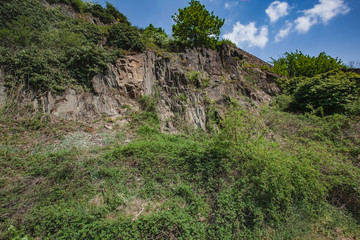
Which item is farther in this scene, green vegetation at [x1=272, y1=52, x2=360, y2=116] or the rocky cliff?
green vegetation at [x1=272, y1=52, x2=360, y2=116]

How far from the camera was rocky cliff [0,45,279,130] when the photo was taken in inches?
344

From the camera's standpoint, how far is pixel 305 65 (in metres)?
19.4

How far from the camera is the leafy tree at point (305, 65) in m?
18.5

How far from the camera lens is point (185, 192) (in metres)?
4.46

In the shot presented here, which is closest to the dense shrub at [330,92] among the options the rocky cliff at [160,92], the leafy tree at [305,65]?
the rocky cliff at [160,92]

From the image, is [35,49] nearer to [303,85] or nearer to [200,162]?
[200,162]

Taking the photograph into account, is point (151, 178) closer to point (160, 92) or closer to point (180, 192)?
point (180, 192)

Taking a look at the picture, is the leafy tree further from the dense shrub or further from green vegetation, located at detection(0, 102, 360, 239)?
green vegetation, located at detection(0, 102, 360, 239)

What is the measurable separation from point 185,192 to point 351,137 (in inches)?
423

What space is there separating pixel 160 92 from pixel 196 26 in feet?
39.2

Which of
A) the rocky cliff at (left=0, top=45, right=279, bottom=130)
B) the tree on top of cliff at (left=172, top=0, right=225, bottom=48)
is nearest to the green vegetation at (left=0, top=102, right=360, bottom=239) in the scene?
the rocky cliff at (left=0, top=45, right=279, bottom=130)

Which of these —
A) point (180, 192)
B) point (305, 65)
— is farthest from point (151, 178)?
point (305, 65)

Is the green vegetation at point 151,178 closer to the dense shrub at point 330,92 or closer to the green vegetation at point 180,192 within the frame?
the green vegetation at point 180,192

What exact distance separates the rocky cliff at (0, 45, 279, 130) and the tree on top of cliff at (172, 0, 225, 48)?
2392 millimetres
